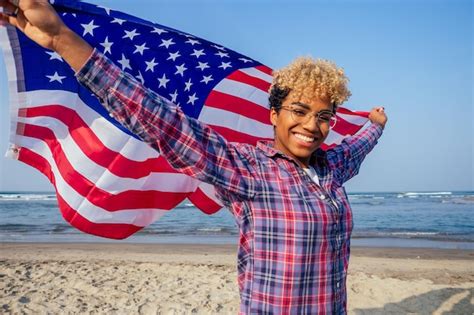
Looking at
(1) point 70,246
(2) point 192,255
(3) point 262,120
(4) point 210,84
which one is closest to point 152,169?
(4) point 210,84

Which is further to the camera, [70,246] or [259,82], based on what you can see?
[70,246]

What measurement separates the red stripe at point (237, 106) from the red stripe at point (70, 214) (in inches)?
51.4

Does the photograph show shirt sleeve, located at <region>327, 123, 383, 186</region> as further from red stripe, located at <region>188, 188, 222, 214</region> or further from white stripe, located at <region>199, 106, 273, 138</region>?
red stripe, located at <region>188, 188, 222, 214</region>

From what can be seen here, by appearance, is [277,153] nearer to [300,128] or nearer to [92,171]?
[300,128]

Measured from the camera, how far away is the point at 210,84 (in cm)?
375

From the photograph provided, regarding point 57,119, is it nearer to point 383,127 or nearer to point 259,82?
point 259,82

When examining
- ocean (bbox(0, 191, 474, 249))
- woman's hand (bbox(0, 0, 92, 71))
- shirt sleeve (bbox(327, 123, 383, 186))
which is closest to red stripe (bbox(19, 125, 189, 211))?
shirt sleeve (bbox(327, 123, 383, 186))

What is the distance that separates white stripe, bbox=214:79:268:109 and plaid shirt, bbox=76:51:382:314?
2.06 m

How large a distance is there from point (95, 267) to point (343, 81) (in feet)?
24.4

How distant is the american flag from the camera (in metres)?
3.05

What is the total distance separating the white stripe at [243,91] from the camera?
3844mm

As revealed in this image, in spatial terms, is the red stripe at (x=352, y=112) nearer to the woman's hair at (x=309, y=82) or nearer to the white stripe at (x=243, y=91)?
the white stripe at (x=243, y=91)

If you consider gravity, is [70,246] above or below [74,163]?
below

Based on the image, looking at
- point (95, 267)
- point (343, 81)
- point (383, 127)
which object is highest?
point (343, 81)
